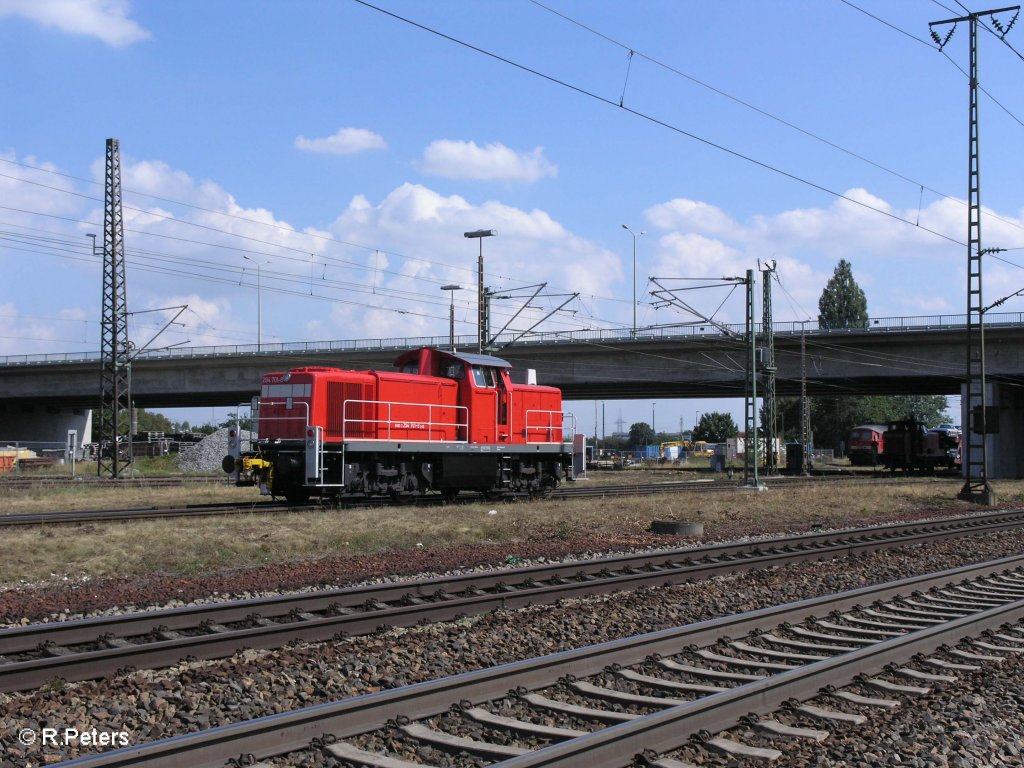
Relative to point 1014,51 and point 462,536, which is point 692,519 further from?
point 1014,51

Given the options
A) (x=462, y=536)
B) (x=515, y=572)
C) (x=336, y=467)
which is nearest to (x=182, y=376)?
(x=336, y=467)

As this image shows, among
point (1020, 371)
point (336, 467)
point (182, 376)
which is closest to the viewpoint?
point (336, 467)

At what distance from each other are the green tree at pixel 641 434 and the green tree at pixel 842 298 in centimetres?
7737

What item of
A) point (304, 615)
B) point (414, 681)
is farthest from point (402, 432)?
point (414, 681)

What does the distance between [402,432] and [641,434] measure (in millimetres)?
164632

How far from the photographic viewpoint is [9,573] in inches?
469

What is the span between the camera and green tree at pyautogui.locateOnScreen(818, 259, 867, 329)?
100875 mm

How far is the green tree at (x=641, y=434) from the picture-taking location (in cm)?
18015

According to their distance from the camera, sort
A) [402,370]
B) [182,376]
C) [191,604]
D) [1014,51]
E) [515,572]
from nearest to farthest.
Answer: [191,604] → [515,572] → [1014,51] → [402,370] → [182,376]

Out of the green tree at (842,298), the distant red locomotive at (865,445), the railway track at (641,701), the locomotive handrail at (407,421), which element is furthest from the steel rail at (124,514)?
the green tree at (842,298)

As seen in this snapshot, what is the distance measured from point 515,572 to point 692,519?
10.0 m

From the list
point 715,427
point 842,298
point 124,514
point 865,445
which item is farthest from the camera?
point 715,427

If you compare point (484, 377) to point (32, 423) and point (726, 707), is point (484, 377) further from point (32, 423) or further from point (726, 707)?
point (32, 423)

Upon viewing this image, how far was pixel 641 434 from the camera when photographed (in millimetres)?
183125
